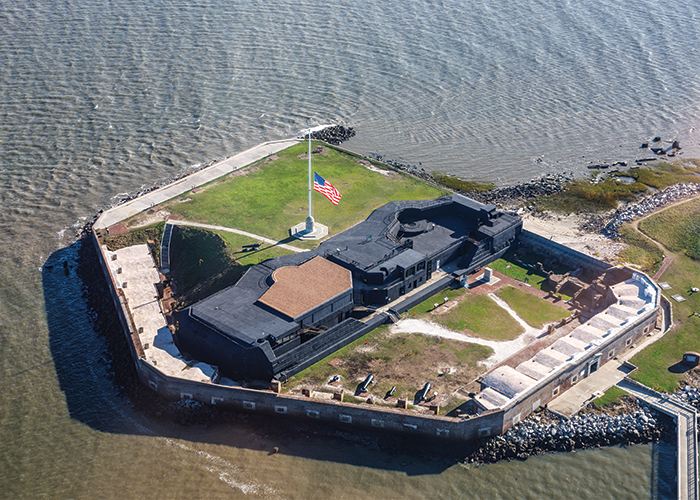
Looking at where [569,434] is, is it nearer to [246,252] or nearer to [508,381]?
[508,381]

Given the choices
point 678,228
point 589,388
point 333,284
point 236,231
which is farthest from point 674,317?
point 236,231

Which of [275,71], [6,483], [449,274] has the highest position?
[275,71]

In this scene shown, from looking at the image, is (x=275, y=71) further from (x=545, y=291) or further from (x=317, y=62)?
(x=545, y=291)

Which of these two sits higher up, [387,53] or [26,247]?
[387,53]

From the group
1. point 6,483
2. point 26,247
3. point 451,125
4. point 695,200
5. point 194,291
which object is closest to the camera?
point 6,483

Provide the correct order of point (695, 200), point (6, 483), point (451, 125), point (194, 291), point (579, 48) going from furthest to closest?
1. point (579, 48)
2. point (451, 125)
3. point (695, 200)
4. point (194, 291)
5. point (6, 483)

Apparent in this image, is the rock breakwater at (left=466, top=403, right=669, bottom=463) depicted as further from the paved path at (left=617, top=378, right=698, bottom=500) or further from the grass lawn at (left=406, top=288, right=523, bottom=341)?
the grass lawn at (left=406, top=288, right=523, bottom=341)

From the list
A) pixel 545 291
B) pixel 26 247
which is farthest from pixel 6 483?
pixel 545 291
